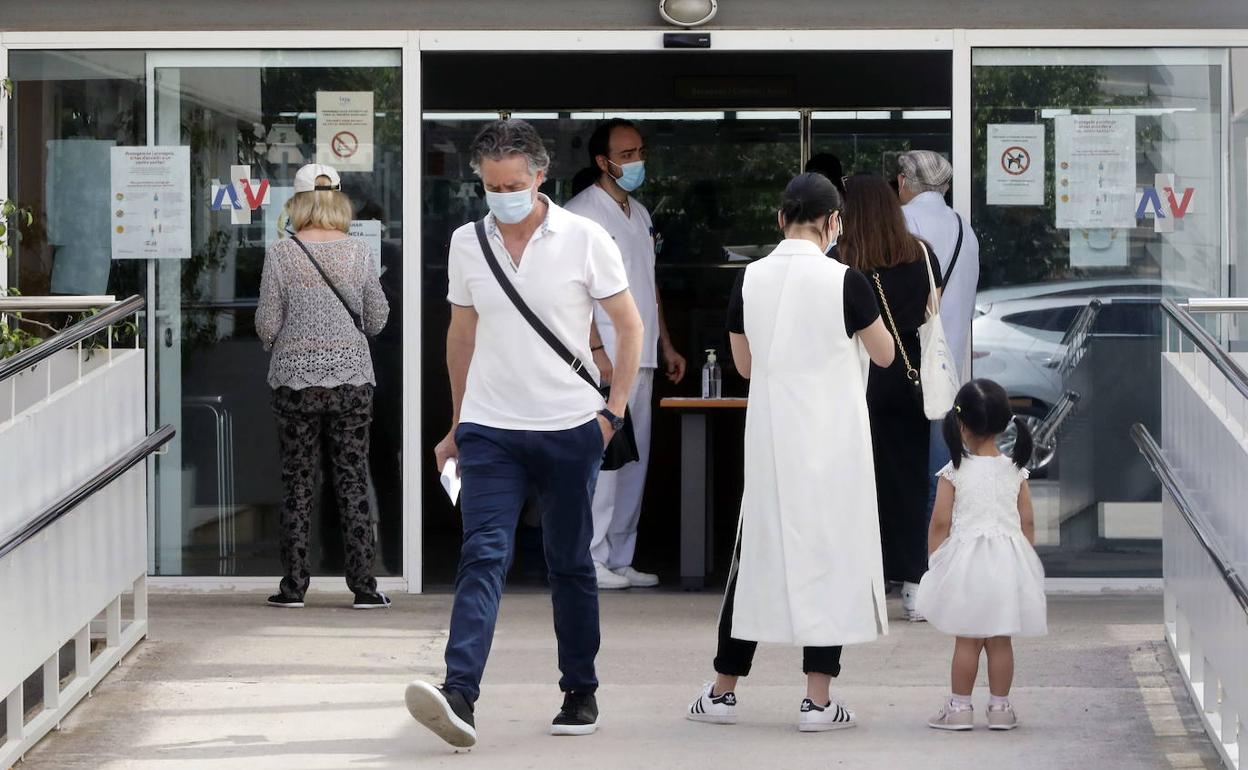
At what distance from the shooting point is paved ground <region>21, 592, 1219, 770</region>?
510 cm

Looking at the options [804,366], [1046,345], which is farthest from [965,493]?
[1046,345]

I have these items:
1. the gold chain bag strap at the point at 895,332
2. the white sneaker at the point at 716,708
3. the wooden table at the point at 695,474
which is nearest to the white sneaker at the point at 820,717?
the white sneaker at the point at 716,708

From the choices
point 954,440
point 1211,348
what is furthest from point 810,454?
point 1211,348

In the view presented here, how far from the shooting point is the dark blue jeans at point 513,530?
16.0 ft

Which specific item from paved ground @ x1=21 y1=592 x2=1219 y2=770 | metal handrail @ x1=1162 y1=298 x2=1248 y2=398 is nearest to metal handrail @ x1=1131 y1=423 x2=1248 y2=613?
metal handrail @ x1=1162 y1=298 x2=1248 y2=398

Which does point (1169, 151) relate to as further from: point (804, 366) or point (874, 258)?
point (804, 366)

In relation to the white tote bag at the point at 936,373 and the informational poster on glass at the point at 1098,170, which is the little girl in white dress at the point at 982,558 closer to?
the white tote bag at the point at 936,373

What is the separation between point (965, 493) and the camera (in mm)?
5285

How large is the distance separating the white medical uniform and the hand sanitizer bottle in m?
0.32

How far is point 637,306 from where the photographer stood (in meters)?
7.82

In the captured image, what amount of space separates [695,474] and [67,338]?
3154 millimetres

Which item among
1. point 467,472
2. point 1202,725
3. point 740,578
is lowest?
point 1202,725

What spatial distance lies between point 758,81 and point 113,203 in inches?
148

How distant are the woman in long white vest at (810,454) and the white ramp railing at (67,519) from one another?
6.36 feet
